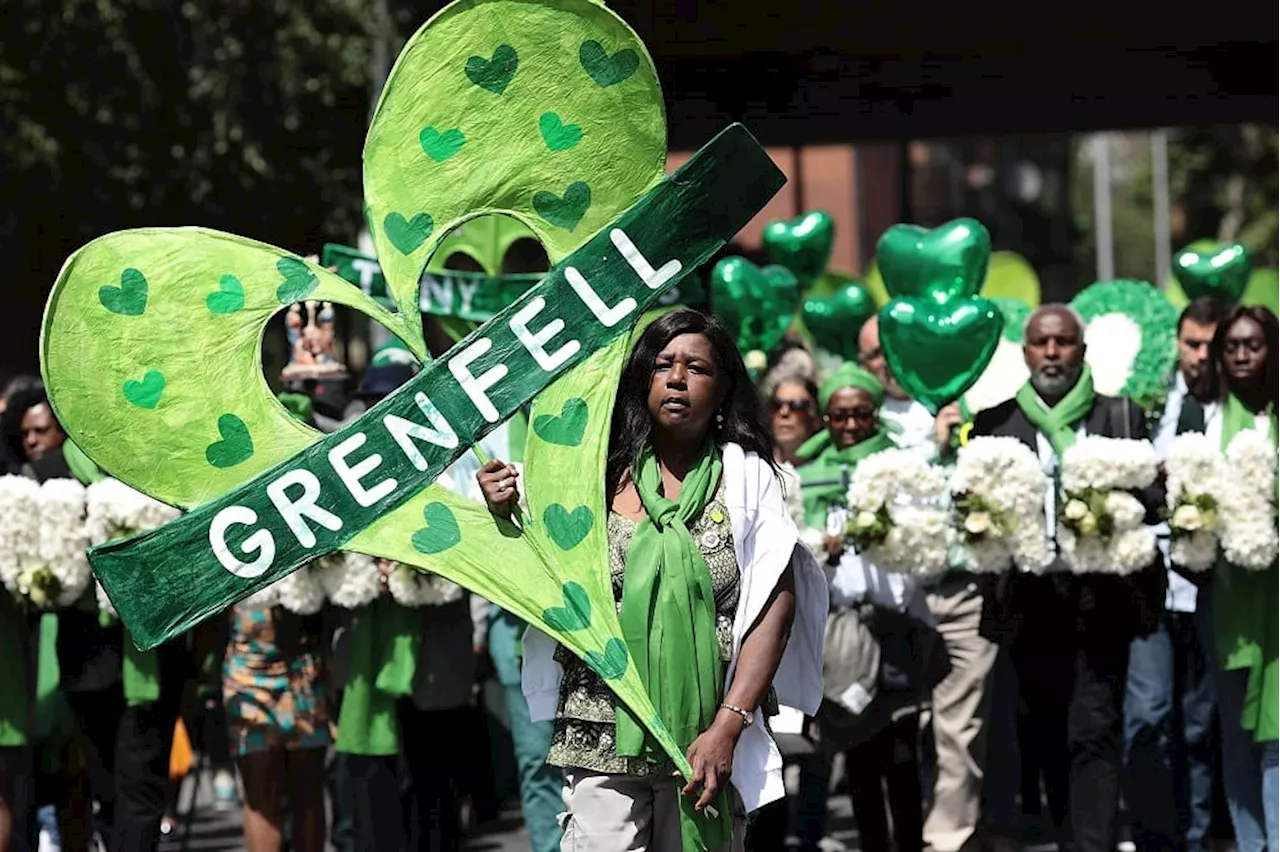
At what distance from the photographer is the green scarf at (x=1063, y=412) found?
8.41 meters

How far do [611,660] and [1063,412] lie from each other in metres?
3.32

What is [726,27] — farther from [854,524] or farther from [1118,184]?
[1118,184]

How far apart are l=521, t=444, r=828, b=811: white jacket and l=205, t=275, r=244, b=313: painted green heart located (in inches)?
42.0

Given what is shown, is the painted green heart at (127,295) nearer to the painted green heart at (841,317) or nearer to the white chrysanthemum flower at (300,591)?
the white chrysanthemum flower at (300,591)

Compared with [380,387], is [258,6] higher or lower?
higher

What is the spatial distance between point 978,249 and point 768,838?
8.06ft

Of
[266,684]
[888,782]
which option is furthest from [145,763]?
[888,782]

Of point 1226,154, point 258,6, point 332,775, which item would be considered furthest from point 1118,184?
point 332,775

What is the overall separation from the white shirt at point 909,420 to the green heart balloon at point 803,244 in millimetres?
2003

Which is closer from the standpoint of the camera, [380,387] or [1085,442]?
[1085,442]

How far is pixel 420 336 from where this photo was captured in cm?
564

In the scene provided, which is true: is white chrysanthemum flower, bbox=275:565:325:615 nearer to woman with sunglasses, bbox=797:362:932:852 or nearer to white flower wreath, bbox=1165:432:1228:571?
woman with sunglasses, bbox=797:362:932:852

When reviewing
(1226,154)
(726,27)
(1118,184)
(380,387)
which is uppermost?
(1118,184)

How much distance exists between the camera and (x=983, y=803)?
29.9ft
